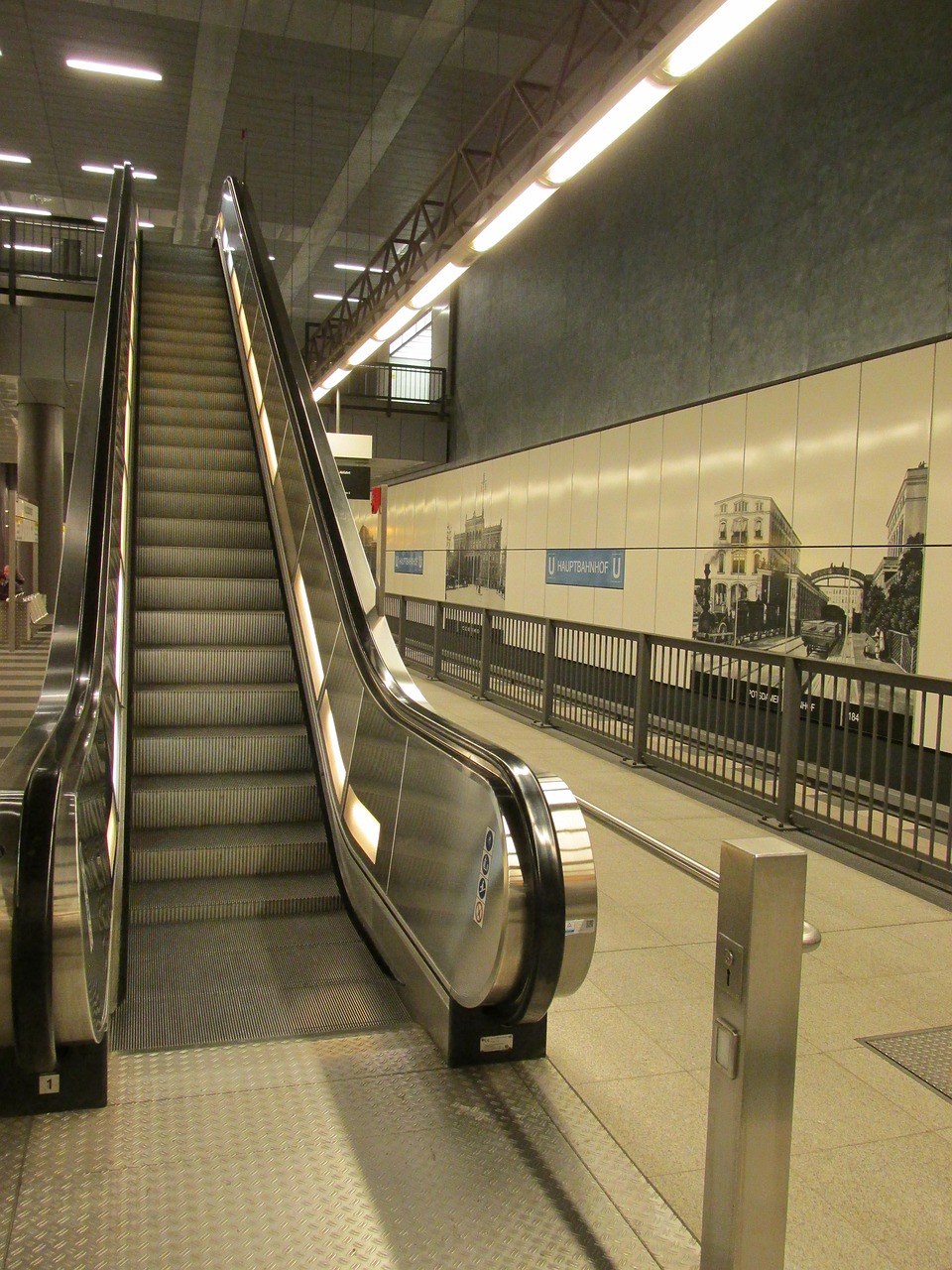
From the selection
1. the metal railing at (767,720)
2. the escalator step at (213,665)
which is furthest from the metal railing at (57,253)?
the escalator step at (213,665)

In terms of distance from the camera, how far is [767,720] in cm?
576

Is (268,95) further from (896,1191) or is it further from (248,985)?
(896,1191)

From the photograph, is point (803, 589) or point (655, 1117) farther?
point (803, 589)

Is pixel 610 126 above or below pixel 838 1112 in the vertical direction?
above

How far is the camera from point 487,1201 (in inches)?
88.4

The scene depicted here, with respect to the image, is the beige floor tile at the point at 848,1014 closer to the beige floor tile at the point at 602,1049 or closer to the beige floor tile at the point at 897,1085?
the beige floor tile at the point at 897,1085

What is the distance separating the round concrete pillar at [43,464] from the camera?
15891 mm

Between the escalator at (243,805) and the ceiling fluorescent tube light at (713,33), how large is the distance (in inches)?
107

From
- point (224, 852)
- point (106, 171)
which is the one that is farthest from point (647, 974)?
point (106, 171)

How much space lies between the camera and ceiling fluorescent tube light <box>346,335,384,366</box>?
35.2ft

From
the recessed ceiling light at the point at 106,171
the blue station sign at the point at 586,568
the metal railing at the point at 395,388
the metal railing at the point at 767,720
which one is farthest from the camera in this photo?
the metal railing at the point at 395,388

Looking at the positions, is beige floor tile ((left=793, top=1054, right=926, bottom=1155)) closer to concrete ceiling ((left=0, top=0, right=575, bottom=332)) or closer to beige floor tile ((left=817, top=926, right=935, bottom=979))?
beige floor tile ((left=817, top=926, right=935, bottom=979))

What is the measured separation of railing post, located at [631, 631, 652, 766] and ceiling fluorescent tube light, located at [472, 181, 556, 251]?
123 inches

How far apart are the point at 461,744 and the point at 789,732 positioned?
311 centimetres
